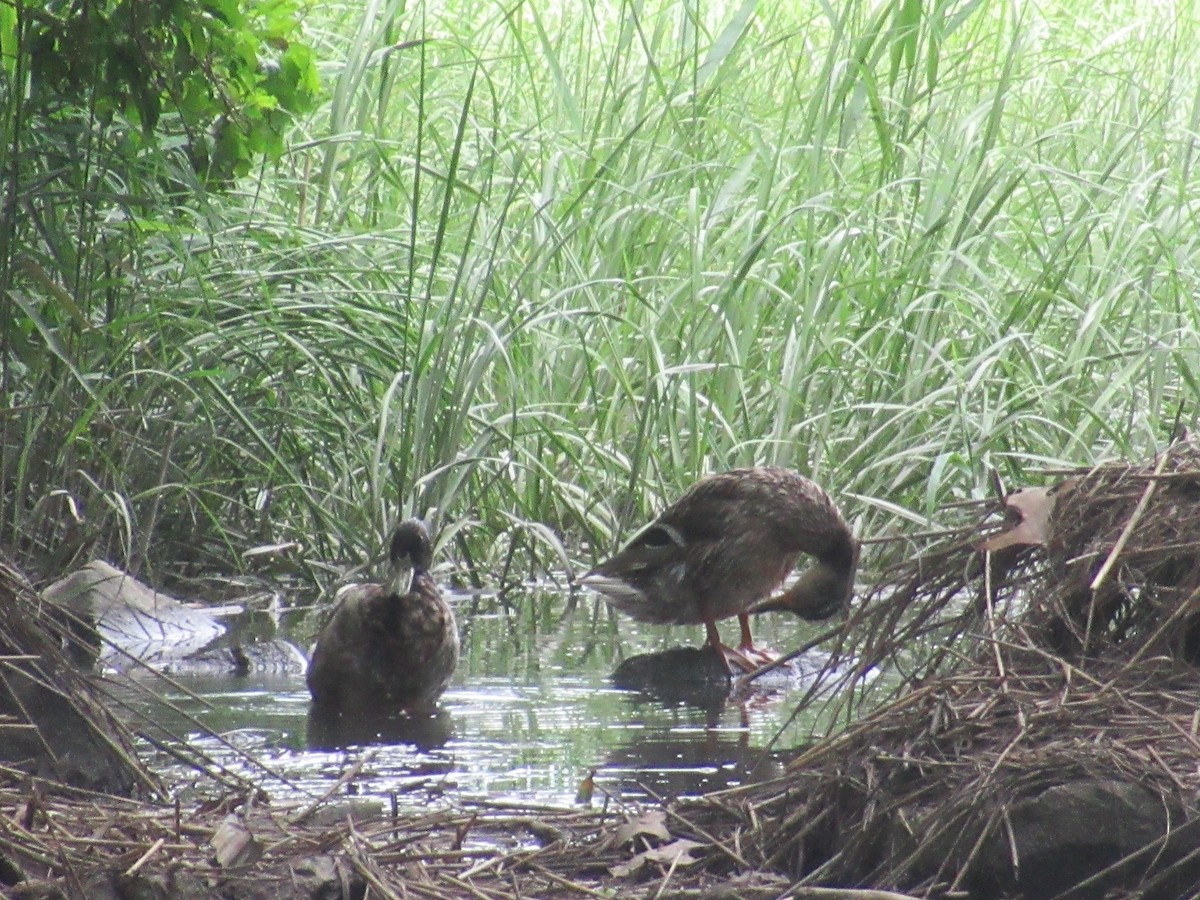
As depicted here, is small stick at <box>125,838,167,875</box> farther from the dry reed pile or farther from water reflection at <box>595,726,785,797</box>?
water reflection at <box>595,726,785,797</box>

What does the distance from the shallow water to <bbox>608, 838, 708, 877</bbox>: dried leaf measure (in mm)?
179

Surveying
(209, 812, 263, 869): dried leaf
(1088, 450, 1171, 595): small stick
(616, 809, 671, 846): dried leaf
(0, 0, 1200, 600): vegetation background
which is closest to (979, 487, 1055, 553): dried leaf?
(1088, 450, 1171, 595): small stick

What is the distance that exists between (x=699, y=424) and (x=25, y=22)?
3.06 metres

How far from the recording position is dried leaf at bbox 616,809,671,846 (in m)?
3.11

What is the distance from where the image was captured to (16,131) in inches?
187

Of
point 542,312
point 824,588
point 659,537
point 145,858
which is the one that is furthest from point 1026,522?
point 542,312

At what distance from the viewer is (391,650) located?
4.88 m

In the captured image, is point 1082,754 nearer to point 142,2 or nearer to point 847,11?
point 142,2

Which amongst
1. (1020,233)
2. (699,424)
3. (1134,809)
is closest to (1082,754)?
(1134,809)

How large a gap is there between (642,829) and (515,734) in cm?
131

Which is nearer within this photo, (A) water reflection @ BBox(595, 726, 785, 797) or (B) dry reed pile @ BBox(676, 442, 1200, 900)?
(B) dry reed pile @ BBox(676, 442, 1200, 900)

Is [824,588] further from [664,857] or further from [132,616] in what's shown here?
[664,857]

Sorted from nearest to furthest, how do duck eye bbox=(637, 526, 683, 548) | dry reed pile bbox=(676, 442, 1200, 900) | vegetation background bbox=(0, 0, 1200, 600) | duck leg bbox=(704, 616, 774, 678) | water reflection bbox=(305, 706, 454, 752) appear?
dry reed pile bbox=(676, 442, 1200, 900) → water reflection bbox=(305, 706, 454, 752) → duck leg bbox=(704, 616, 774, 678) → duck eye bbox=(637, 526, 683, 548) → vegetation background bbox=(0, 0, 1200, 600)

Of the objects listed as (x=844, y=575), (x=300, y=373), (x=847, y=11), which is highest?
(x=847, y=11)
